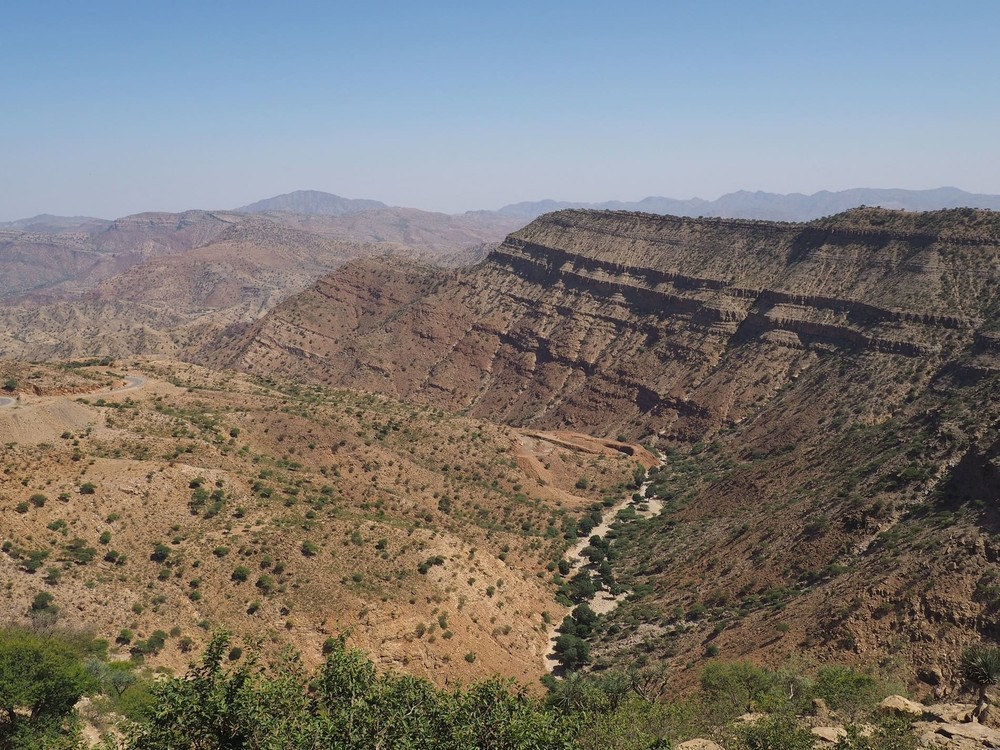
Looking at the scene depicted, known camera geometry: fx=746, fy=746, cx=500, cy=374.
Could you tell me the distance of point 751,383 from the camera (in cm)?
9569

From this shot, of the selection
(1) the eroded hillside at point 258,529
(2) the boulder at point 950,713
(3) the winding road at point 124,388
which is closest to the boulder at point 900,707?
(2) the boulder at point 950,713

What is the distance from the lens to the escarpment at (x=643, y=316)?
90.2 m

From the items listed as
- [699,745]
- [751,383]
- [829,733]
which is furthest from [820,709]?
[751,383]

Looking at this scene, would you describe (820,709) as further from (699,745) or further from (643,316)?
(643,316)

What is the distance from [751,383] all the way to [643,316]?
26991mm

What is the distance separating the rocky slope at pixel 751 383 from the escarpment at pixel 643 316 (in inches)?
14.4

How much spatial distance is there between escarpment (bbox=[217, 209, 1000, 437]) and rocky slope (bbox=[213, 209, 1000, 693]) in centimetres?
37

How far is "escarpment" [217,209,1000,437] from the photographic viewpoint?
90188mm

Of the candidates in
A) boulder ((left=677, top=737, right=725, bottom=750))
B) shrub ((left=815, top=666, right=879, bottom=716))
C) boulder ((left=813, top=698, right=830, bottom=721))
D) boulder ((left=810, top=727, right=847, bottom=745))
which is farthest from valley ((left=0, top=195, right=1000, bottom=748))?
boulder ((left=810, top=727, right=847, bottom=745))

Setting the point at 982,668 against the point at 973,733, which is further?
the point at 982,668

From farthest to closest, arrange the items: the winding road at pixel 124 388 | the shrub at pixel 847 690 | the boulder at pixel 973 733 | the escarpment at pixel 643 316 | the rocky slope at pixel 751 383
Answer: the escarpment at pixel 643 316
the winding road at pixel 124 388
the rocky slope at pixel 751 383
the shrub at pixel 847 690
the boulder at pixel 973 733

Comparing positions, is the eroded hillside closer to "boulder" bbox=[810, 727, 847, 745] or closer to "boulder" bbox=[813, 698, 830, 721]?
"boulder" bbox=[813, 698, 830, 721]

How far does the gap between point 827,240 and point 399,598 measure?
284 feet

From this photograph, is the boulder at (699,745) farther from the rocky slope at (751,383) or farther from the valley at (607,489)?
the rocky slope at (751,383)
